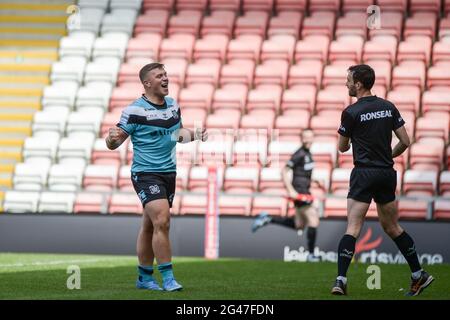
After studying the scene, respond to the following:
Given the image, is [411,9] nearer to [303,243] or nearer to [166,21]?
[166,21]

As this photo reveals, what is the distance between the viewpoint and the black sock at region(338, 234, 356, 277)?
9.21m

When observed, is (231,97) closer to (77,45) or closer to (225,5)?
(225,5)

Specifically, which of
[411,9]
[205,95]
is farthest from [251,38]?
[411,9]

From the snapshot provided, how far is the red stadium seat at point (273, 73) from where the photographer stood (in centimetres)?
2055

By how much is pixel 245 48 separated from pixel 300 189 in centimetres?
544

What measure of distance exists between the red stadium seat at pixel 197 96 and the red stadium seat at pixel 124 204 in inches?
96.6

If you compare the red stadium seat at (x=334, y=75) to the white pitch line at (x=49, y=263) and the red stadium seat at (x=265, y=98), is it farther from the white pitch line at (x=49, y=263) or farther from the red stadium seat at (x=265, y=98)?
the white pitch line at (x=49, y=263)

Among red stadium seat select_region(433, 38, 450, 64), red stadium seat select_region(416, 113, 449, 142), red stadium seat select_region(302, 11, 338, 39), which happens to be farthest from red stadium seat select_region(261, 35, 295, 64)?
red stadium seat select_region(416, 113, 449, 142)

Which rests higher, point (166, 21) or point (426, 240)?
point (166, 21)

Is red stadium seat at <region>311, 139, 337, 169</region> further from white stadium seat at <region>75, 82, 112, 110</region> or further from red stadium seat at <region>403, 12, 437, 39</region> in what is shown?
white stadium seat at <region>75, 82, 112, 110</region>

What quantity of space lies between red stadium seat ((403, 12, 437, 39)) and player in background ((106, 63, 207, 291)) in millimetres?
12178

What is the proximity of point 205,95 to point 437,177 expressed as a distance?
15.6ft

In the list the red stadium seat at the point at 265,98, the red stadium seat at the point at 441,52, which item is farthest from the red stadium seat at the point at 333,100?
the red stadium seat at the point at 441,52

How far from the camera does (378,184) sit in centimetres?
933
